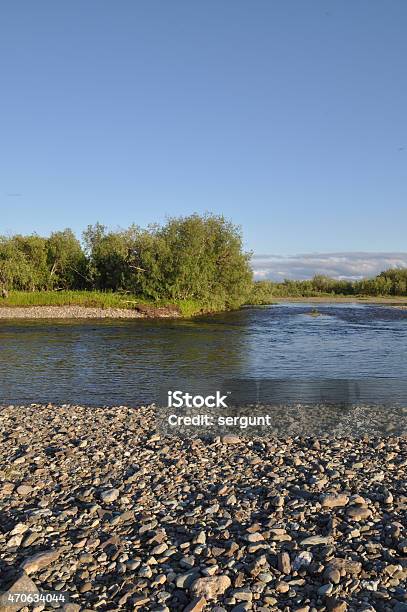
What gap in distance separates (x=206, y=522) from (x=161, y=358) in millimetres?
18163

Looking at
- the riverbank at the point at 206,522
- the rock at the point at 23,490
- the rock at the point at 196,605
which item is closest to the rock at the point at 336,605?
the riverbank at the point at 206,522

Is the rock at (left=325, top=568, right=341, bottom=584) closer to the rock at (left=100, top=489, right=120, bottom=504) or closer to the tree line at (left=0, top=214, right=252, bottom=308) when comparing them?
the rock at (left=100, top=489, right=120, bottom=504)

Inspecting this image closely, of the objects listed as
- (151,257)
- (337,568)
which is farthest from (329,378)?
(151,257)

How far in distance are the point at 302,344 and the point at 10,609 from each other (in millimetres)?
27590

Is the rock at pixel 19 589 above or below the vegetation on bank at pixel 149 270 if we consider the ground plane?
below

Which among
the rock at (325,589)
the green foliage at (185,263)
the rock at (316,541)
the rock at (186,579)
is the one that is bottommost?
the rock at (186,579)

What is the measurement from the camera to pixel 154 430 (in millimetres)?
11570

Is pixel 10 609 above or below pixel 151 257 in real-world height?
below

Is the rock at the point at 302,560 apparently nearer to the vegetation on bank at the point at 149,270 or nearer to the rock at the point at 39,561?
the rock at the point at 39,561

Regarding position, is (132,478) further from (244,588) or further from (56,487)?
(244,588)

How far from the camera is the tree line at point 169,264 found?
197ft

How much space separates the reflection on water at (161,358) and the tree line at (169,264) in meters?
19.8

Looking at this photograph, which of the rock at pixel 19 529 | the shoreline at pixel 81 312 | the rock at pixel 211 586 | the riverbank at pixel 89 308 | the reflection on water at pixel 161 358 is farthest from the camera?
the riverbank at pixel 89 308

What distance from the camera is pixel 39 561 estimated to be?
233 inches
